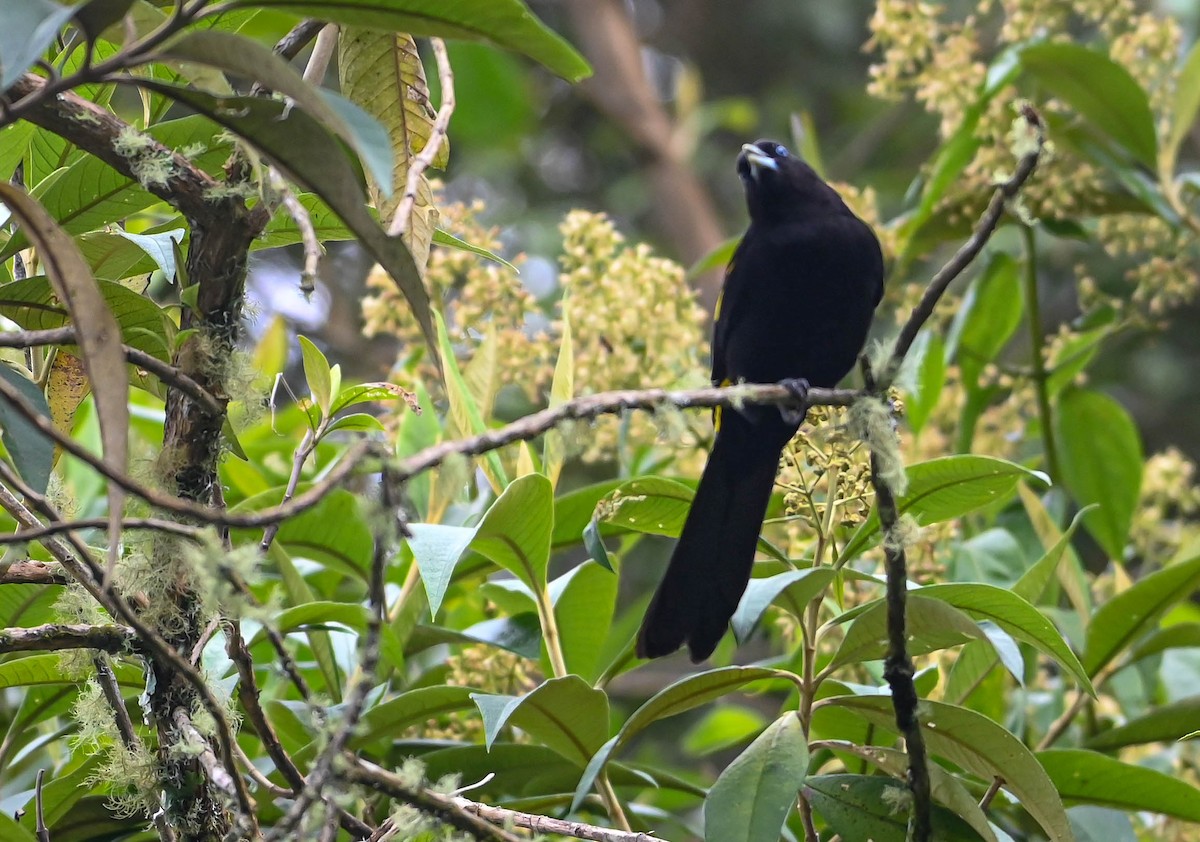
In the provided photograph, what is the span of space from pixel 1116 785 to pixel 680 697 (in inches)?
28.1

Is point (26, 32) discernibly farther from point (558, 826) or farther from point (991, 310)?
point (991, 310)

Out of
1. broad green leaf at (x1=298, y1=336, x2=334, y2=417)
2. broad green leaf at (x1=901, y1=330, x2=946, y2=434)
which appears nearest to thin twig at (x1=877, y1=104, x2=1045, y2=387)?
broad green leaf at (x1=298, y1=336, x2=334, y2=417)

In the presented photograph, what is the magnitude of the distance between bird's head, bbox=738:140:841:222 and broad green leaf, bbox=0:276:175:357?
156 centimetres

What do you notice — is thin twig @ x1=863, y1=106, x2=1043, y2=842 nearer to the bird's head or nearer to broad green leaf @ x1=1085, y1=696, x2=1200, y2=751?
broad green leaf @ x1=1085, y1=696, x2=1200, y2=751

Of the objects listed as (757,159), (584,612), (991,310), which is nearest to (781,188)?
(757,159)

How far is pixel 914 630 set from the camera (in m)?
1.65

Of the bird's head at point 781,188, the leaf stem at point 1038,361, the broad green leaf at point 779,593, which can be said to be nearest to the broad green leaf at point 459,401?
the broad green leaf at point 779,593

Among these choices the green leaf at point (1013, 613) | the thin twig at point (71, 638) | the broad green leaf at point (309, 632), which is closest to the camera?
the thin twig at point (71, 638)

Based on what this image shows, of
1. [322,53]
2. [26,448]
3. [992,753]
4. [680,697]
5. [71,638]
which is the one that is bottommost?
[992,753]

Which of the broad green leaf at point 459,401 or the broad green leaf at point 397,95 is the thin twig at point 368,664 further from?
the broad green leaf at point 459,401

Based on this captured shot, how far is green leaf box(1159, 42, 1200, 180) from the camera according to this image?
303 centimetres

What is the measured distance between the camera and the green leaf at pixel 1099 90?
9.09 feet

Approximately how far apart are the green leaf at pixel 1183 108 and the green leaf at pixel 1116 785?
173 cm

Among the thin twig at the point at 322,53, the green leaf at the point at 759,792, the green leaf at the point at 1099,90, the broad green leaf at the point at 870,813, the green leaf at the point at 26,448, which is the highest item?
the green leaf at the point at 1099,90
